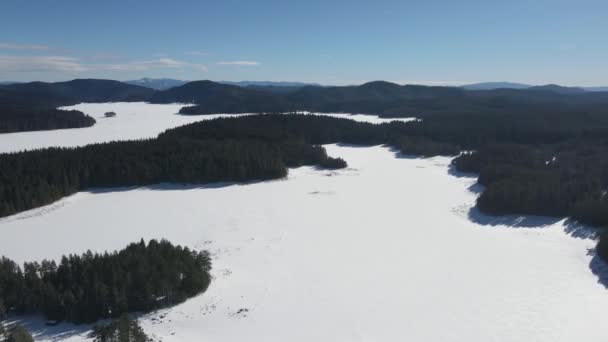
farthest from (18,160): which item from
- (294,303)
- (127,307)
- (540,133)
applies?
(540,133)

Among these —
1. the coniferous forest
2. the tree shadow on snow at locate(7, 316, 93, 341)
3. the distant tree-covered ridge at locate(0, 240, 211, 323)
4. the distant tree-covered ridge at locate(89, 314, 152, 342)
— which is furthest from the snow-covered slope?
the coniferous forest

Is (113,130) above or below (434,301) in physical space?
above

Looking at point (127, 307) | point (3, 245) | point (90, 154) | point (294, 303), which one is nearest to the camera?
point (127, 307)

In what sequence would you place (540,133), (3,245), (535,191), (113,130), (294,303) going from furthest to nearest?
(113,130)
(540,133)
(535,191)
(3,245)
(294,303)

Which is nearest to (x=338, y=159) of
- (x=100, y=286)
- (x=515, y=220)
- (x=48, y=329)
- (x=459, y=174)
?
(x=459, y=174)

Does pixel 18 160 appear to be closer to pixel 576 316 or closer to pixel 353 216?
pixel 353 216
